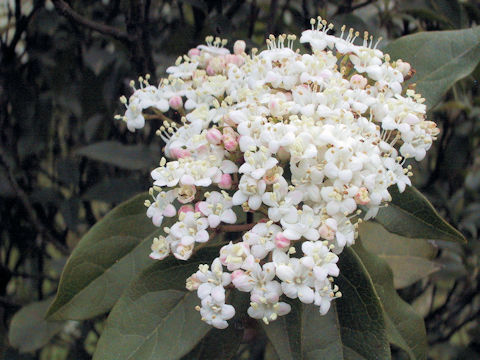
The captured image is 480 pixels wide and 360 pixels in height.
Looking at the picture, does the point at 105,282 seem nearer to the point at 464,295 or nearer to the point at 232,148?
the point at 232,148

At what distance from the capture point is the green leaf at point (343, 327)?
2.89ft

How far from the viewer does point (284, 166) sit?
3.17 ft

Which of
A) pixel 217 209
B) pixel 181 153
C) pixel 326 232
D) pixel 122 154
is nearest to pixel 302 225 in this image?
pixel 326 232

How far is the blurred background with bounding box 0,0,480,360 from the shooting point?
4.84ft

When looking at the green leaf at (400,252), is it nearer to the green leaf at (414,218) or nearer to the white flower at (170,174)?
the green leaf at (414,218)

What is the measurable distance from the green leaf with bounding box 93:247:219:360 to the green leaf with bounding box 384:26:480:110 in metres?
0.53

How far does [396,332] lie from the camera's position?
1022mm

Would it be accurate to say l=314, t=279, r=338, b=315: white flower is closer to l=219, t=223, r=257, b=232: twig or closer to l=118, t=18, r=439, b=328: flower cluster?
l=118, t=18, r=439, b=328: flower cluster

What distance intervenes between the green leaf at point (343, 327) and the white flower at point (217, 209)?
0.58ft

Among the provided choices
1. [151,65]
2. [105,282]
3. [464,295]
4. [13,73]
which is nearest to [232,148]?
[105,282]

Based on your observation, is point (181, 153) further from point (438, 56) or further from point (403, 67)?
point (438, 56)

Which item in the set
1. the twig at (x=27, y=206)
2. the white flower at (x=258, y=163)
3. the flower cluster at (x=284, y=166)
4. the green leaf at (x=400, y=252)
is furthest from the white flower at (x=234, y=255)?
the twig at (x=27, y=206)

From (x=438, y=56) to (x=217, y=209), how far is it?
0.57m

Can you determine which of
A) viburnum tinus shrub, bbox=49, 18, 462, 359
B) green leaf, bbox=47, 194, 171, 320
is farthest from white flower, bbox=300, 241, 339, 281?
green leaf, bbox=47, 194, 171, 320
